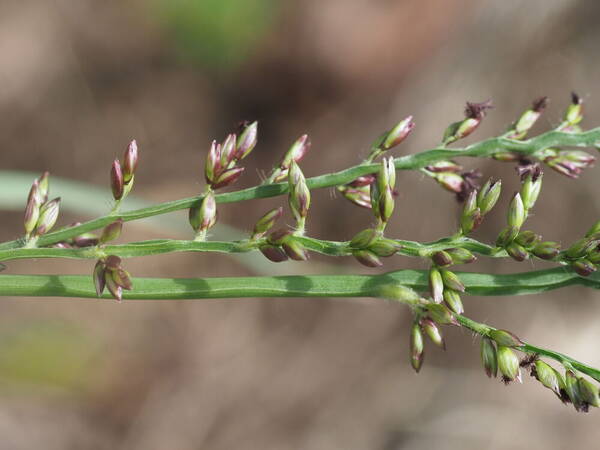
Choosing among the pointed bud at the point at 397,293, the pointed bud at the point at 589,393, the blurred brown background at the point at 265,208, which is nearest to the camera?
the pointed bud at the point at 589,393

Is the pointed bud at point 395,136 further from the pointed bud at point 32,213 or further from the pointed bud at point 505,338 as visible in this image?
the pointed bud at point 32,213

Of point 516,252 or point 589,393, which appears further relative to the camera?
point 516,252

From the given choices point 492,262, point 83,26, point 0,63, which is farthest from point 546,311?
point 0,63

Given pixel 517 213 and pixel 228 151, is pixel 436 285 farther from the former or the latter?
pixel 228 151

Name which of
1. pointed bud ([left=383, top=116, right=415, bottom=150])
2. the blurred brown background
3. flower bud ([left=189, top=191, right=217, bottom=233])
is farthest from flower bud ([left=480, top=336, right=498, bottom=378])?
the blurred brown background

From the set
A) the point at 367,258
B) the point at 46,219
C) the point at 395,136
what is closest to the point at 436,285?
the point at 367,258

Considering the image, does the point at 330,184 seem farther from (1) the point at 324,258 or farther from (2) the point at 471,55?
(2) the point at 471,55

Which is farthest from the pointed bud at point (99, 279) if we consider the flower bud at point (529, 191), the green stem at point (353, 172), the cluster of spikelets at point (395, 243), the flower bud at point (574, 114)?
the flower bud at point (574, 114)
